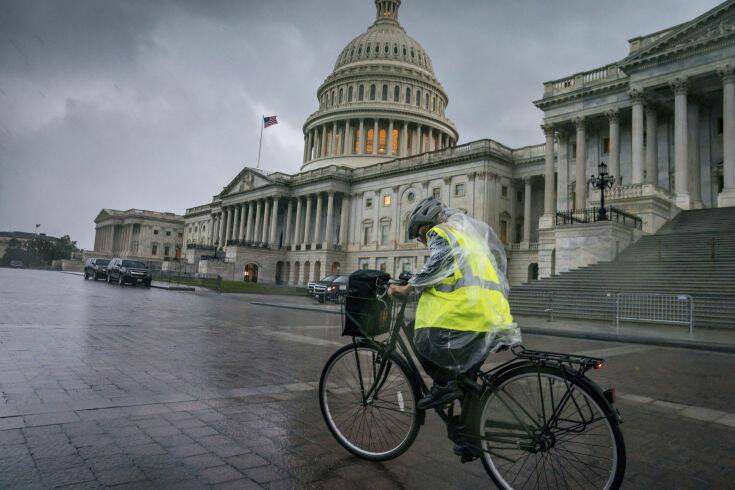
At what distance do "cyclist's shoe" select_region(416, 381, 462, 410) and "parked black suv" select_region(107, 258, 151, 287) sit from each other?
114 ft

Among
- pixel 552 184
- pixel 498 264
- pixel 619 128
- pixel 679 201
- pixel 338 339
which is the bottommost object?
pixel 338 339

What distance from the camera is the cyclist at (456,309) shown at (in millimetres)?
3213

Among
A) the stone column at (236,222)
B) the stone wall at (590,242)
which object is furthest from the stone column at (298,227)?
the stone wall at (590,242)

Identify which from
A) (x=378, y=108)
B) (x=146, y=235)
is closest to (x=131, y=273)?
(x=378, y=108)

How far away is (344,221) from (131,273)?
36309 millimetres

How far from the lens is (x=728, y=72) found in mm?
29344

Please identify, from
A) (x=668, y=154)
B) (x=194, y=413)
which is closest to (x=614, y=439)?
(x=194, y=413)

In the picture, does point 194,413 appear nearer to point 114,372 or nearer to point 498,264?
point 114,372

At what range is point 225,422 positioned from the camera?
4445mm

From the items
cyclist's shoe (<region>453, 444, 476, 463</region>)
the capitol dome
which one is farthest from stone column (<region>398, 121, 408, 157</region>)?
cyclist's shoe (<region>453, 444, 476, 463</region>)

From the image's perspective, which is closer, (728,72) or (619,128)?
(728,72)

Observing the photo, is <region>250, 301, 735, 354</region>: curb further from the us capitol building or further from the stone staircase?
the us capitol building

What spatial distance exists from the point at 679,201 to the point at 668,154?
6.59 m

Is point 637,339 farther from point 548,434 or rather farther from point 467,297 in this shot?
point 467,297
